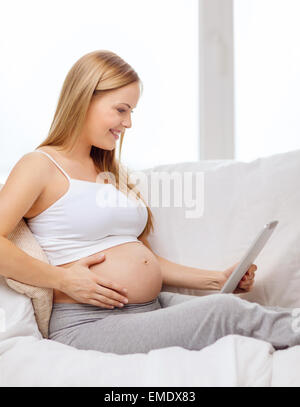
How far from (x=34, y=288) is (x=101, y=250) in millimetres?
203

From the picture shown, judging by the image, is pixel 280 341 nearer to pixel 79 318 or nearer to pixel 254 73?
pixel 79 318

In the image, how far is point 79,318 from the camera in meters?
1.17

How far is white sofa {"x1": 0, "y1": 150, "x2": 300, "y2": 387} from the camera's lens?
2.71 ft

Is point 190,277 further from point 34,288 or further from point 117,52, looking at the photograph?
point 117,52

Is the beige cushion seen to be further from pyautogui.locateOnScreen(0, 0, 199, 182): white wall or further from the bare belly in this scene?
pyautogui.locateOnScreen(0, 0, 199, 182): white wall

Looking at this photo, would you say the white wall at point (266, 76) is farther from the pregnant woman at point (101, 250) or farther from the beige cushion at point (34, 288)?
the beige cushion at point (34, 288)

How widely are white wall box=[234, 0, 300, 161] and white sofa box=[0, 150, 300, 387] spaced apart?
0.91 meters

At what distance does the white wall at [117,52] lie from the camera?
193 cm

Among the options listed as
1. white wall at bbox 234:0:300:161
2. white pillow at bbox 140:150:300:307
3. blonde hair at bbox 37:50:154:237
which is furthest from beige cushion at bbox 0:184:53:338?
white wall at bbox 234:0:300:161

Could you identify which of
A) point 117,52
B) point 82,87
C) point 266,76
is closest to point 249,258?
point 82,87

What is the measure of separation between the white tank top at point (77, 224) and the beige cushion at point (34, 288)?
0.04 meters

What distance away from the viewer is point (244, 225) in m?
1.42

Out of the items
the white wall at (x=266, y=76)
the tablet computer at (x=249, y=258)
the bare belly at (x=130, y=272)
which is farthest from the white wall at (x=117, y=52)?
the tablet computer at (x=249, y=258)
